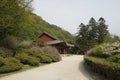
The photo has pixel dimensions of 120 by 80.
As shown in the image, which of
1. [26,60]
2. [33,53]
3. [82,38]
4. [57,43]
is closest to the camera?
[26,60]

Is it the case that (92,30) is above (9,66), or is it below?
above

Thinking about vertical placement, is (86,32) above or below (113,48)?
above

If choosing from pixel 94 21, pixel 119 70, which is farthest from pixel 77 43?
pixel 119 70

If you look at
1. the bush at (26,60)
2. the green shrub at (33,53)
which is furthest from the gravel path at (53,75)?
the green shrub at (33,53)

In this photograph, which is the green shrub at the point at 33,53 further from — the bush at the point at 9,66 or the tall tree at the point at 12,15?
the bush at the point at 9,66

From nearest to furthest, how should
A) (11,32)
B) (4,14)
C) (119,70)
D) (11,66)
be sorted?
(119,70)
(11,66)
(4,14)
(11,32)

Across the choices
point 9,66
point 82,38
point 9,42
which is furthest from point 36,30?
point 9,66

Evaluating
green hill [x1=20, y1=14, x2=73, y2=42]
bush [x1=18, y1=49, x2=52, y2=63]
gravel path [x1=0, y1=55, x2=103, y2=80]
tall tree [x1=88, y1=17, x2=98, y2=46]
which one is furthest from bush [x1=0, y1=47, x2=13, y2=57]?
tall tree [x1=88, y1=17, x2=98, y2=46]

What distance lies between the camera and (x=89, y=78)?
13.7 m

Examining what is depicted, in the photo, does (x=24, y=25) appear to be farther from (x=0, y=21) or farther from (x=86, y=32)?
(x=86, y=32)

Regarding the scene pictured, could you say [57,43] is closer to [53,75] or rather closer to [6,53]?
[6,53]

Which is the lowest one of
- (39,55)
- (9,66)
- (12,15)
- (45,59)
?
(9,66)

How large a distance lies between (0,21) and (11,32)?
4.03 meters

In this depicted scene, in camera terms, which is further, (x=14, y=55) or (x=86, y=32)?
(x=86, y=32)
